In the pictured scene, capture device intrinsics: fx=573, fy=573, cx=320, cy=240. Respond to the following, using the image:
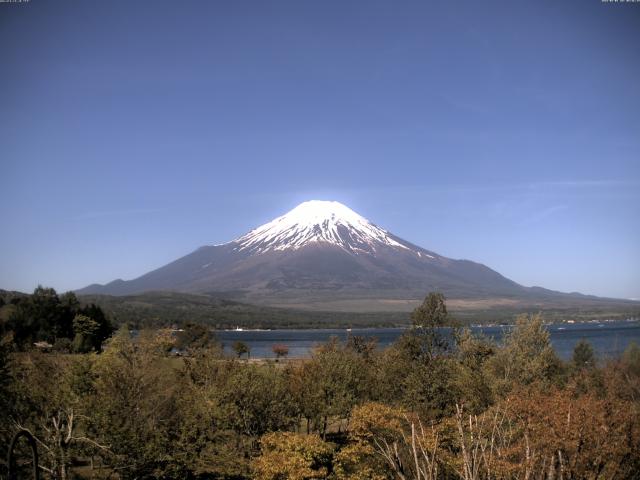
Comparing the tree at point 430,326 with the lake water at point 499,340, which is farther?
the lake water at point 499,340

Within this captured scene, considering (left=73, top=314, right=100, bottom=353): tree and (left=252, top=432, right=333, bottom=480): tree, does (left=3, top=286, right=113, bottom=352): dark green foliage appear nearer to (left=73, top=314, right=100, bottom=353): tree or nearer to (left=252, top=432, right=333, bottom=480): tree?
(left=73, top=314, right=100, bottom=353): tree

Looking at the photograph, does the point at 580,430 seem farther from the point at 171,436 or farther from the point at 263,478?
the point at 171,436

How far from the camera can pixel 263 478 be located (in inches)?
781

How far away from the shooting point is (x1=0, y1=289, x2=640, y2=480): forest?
634 inches

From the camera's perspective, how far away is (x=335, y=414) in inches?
1199

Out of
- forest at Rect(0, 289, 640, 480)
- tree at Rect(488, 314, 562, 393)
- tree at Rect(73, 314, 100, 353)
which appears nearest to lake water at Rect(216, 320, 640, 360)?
tree at Rect(488, 314, 562, 393)

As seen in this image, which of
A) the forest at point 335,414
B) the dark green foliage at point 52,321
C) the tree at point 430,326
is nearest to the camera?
the forest at point 335,414

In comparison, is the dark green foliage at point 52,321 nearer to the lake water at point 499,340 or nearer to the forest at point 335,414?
the lake water at point 499,340

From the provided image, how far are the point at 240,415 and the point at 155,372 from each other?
6.82 m

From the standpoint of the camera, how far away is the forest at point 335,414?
1609 cm

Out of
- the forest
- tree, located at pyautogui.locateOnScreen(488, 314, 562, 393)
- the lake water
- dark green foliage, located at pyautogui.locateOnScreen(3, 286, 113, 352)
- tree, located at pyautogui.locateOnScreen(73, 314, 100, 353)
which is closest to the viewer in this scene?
the forest

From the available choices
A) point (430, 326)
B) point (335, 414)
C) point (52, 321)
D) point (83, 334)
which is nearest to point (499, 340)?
point (83, 334)

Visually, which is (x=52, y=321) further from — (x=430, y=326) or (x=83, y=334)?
(x=430, y=326)

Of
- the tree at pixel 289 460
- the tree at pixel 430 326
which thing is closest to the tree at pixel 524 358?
the tree at pixel 430 326
